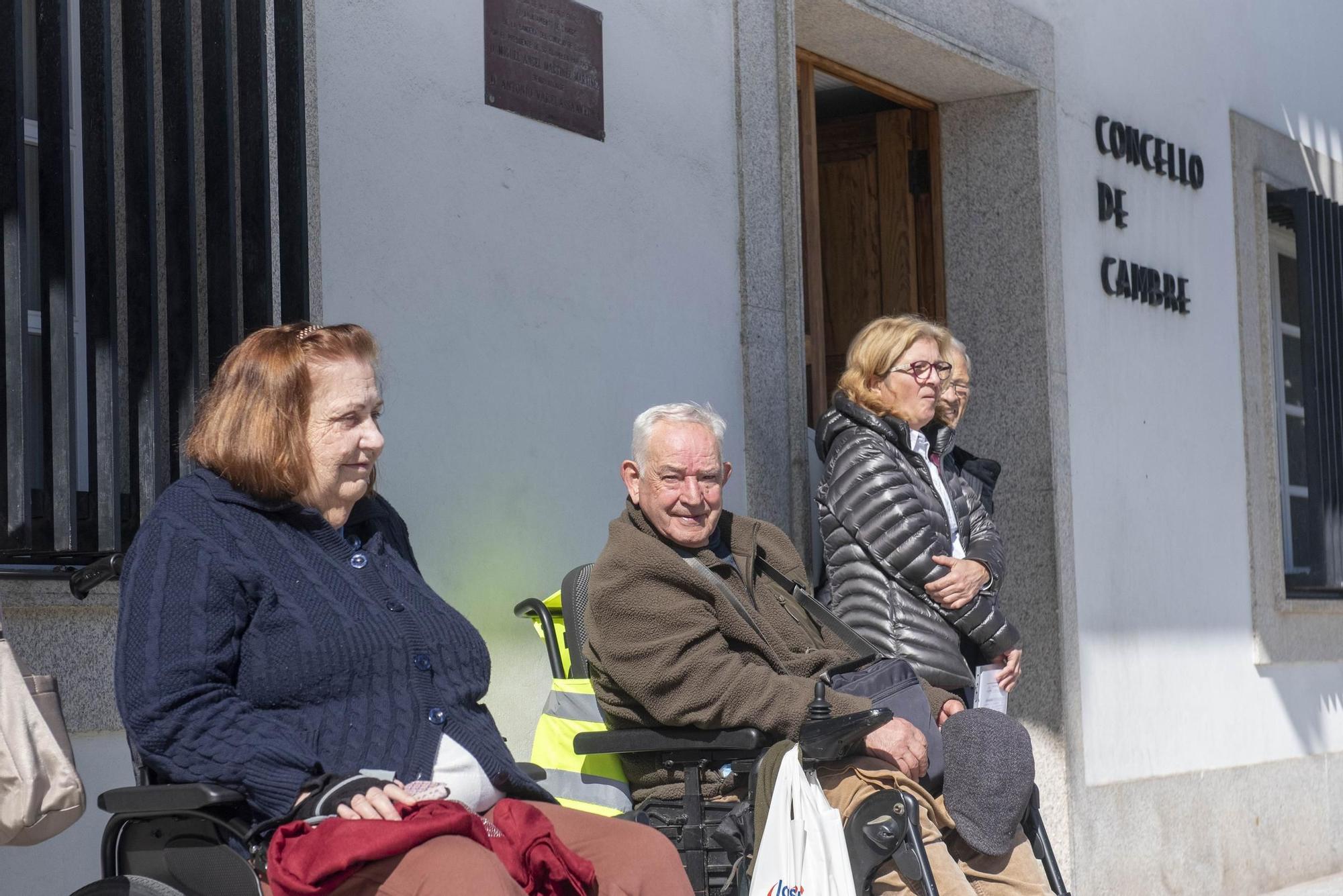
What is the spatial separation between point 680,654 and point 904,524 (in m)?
1.09

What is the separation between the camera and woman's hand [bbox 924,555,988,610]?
181 inches

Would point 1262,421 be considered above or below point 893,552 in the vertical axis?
above

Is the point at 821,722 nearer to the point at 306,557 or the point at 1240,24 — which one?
the point at 306,557

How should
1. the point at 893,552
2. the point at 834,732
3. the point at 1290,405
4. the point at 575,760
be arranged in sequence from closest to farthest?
the point at 834,732
the point at 575,760
the point at 893,552
the point at 1290,405

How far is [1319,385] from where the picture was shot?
317 inches

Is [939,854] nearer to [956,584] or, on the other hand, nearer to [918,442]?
[956,584]

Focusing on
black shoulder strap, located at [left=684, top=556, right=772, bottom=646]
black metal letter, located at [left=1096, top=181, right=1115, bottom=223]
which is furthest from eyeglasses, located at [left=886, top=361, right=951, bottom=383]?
black metal letter, located at [left=1096, top=181, right=1115, bottom=223]

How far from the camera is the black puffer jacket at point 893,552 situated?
4582mm

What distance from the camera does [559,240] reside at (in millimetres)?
4602

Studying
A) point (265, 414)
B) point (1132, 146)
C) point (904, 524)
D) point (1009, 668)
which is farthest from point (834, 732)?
point (1132, 146)

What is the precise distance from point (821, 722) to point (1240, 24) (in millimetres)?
5440

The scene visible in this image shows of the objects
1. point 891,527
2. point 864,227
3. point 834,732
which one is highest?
point 864,227

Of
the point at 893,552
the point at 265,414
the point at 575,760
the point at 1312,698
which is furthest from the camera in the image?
the point at 1312,698

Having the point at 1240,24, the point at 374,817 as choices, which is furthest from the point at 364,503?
the point at 1240,24
